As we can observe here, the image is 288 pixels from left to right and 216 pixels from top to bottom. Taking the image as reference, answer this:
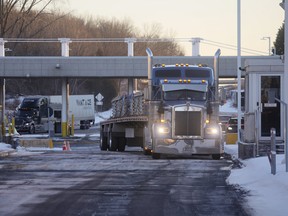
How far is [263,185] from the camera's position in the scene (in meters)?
Answer: 17.0

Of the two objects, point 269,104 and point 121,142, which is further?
point 121,142

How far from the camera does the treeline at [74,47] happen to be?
9381 cm

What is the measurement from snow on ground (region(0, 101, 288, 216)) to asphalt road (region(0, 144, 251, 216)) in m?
0.29

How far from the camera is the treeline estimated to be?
93.8m

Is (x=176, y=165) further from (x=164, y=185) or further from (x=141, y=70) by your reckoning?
(x=141, y=70)

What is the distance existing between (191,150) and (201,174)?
7.49 meters

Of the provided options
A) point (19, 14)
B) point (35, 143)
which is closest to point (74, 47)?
point (19, 14)

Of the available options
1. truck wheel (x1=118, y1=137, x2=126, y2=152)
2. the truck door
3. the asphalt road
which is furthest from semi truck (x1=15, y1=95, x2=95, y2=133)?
the asphalt road

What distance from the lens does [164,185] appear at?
17.8 metres

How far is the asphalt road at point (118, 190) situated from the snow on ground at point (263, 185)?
29 cm

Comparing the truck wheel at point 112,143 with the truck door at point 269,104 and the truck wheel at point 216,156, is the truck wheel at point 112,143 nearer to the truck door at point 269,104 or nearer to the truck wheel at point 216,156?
the truck wheel at point 216,156

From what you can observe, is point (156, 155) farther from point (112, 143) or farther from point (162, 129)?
point (112, 143)

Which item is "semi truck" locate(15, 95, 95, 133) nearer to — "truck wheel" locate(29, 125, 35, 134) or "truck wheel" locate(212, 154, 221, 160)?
"truck wheel" locate(29, 125, 35, 134)

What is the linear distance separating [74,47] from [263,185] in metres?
84.5
